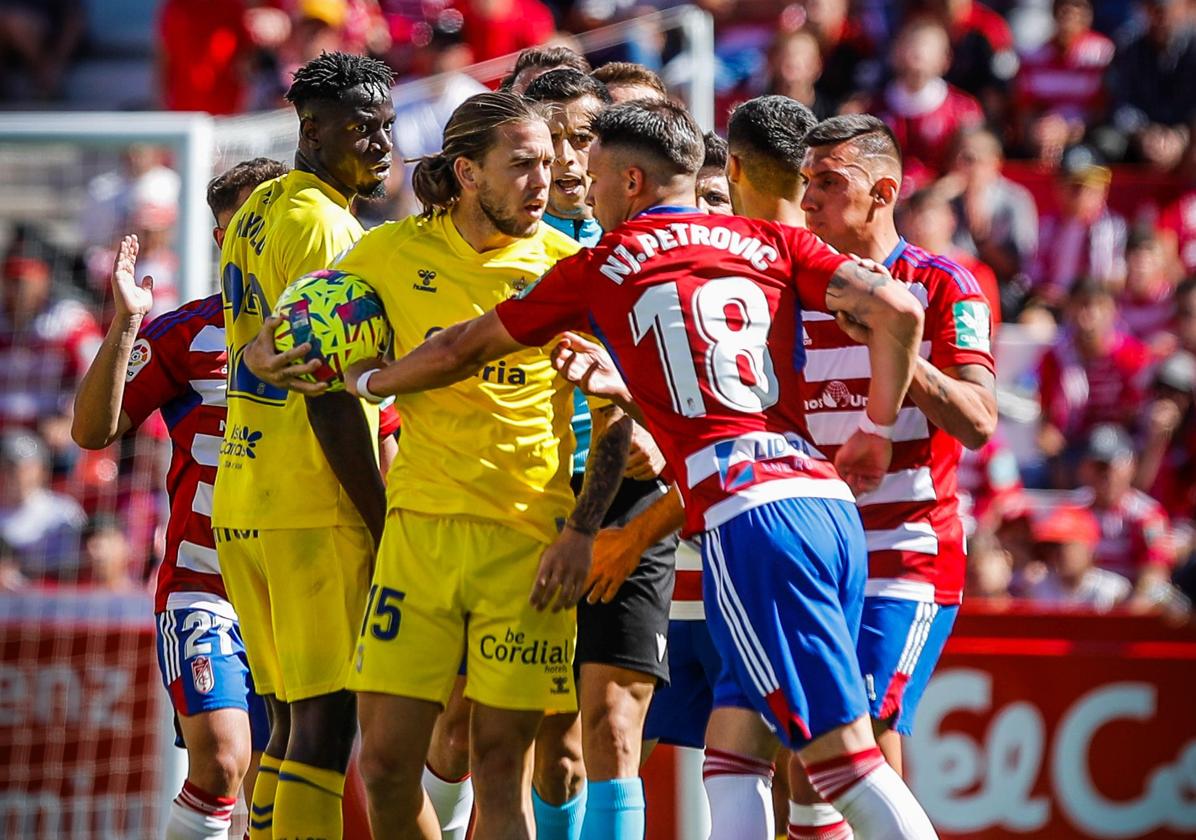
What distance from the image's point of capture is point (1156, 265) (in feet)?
40.3

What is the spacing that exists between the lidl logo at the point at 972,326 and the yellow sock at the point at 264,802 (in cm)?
255

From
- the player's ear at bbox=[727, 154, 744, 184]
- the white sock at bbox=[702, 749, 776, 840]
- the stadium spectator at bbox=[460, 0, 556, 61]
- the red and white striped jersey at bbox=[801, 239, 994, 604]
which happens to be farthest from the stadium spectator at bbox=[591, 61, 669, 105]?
the stadium spectator at bbox=[460, 0, 556, 61]

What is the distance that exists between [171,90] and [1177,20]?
7683 mm

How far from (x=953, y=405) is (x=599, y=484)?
42.1 inches

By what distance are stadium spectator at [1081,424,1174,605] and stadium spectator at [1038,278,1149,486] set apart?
0.50m

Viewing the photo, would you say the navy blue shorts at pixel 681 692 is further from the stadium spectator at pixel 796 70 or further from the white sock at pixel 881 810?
the stadium spectator at pixel 796 70

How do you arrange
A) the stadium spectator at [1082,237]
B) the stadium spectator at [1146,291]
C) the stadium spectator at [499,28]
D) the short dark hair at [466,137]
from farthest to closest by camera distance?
the stadium spectator at [499,28] → the stadium spectator at [1082,237] → the stadium spectator at [1146,291] → the short dark hair at [466,137]

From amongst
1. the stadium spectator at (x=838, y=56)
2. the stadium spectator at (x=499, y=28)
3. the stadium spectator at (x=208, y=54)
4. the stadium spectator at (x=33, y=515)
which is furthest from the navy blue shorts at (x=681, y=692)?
the stadium spectator at (x=208, y=54)

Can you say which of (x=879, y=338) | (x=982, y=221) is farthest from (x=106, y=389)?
(x=982, y=221)

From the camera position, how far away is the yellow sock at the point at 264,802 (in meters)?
5.79

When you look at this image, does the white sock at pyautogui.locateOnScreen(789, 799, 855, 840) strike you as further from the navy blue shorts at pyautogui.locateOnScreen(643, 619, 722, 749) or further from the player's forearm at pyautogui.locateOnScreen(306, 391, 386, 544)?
the player's forearm at pyautogui.locateOnScreen(306, 391, 386, 544)

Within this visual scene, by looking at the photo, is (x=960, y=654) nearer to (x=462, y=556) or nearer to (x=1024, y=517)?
(x=1024, y=517)

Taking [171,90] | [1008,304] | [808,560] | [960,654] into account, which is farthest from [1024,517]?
[171,90]

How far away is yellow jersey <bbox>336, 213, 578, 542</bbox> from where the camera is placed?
17.6 ft
